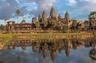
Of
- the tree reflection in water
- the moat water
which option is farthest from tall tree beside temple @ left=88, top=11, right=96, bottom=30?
the moat water

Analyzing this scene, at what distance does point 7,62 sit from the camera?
4722cm

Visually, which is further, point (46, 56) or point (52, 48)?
point (52, 48)

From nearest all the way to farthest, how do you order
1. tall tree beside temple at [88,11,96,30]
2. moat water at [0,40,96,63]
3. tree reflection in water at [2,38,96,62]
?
moat water at [0,40,96,63]
tree reflection in water at [2,38,96,62]
tall tree beside temple at [88,11,96,30]

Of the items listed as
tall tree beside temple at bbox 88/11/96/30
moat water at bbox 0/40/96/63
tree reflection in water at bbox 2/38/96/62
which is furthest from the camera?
tall tree beside temple at bbox 88/11/96/30

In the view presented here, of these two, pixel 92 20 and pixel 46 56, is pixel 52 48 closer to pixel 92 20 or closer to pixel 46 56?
pixel 46 56

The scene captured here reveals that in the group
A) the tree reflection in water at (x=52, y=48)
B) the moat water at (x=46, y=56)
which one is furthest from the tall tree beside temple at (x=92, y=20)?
the moat water at (x=46, y=56)

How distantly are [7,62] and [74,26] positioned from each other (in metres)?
145

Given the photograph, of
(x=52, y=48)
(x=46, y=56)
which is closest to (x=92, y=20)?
(x=52, y=48)

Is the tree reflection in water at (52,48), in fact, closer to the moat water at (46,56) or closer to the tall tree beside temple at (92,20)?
the moat water at (46,56)

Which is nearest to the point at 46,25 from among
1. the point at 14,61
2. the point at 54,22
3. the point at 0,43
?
the point at 54,22

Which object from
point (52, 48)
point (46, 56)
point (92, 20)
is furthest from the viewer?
point (92, 20)

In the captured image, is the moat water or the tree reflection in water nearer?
the moat water

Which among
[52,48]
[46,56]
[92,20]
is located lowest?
[52,48]

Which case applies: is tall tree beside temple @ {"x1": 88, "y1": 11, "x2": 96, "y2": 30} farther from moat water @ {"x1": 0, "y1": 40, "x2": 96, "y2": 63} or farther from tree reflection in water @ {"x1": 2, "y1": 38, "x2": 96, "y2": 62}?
moat water @ {"x1": 0, "y1": 40, "x2": 96, "y2": 63}
